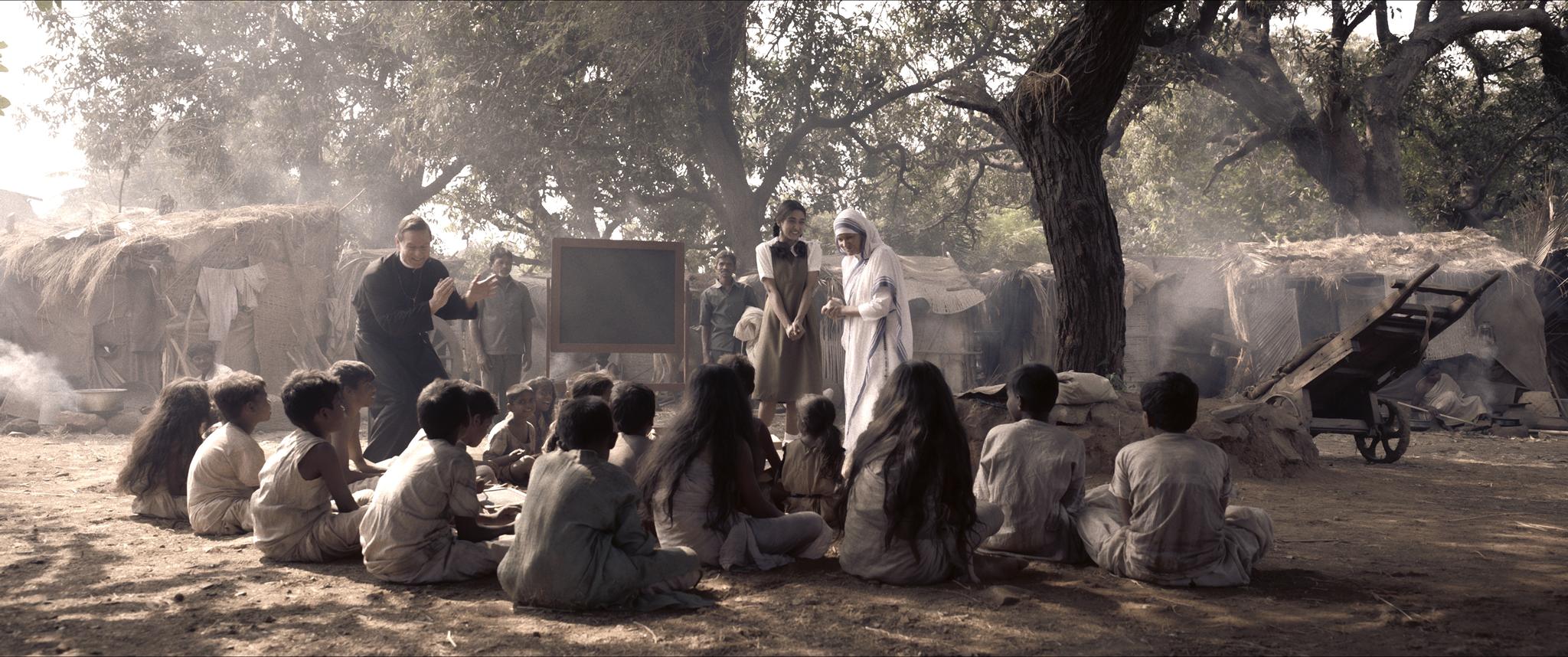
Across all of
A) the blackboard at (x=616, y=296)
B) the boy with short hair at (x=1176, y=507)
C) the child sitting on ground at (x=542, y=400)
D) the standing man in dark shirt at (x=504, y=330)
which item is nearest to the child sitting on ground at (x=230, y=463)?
the child sitting on ground at (x=542, y=400)

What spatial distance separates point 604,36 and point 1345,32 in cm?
1033

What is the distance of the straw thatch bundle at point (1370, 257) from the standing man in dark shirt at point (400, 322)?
35.4 ft

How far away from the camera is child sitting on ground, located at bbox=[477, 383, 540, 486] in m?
5.97

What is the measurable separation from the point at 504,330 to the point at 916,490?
22.4 feet

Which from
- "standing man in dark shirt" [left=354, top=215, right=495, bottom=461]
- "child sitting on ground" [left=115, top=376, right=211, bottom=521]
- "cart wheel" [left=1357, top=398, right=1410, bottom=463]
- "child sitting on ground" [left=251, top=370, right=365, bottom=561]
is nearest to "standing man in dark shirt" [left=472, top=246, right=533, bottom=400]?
"standing man in dark shirt" [left=354, top=215, right=495, bottom=461]

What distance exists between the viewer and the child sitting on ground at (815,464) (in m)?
5.07

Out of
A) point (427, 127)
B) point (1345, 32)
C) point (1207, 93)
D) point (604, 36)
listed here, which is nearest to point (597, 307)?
point (604, 36)

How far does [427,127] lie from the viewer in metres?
15.0

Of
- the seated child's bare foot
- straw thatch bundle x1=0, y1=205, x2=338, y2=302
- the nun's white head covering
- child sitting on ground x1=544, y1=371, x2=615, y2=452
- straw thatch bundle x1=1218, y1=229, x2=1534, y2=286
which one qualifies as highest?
straw thatch bundle x1=0, y1=205, x2=338, y2=302

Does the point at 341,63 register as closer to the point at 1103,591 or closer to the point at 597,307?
the point at 597,307

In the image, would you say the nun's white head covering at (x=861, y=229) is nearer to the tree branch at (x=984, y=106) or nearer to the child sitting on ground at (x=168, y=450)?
the tree branch at (x=984, y=106)

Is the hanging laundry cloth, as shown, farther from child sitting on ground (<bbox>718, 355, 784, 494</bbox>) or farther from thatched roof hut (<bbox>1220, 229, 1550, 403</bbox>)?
thatched roof hut (<bbox>1220, 229, 1550, 403</bbox>)

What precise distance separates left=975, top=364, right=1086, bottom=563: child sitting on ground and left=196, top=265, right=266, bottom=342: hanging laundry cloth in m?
11.3

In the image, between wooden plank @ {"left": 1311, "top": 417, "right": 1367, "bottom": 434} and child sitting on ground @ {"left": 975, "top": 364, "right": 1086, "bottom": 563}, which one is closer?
child sitting on ground @ {"left": 975, "top": 364, "right": 1086, "bottom": 563}
